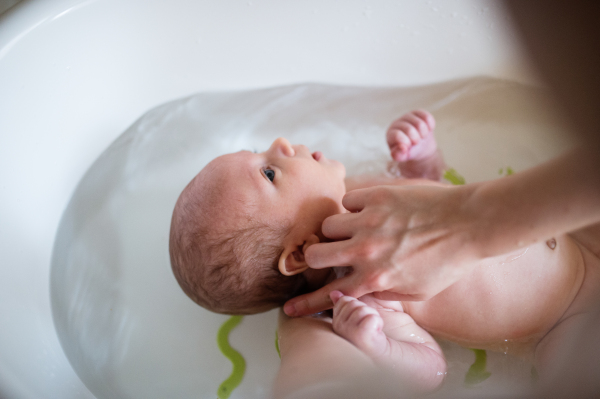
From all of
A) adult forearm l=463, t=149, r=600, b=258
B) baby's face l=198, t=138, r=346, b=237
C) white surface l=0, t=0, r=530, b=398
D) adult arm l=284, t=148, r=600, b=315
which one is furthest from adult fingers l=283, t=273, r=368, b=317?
white surface l=0, t=0, r=530, b=398

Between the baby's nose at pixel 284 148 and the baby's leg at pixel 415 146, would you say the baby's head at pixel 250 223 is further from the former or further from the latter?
the baby's leg at pixel 415 146

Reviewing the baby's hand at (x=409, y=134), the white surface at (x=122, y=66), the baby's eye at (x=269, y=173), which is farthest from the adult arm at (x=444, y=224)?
the white surface at (x=122, y=66)

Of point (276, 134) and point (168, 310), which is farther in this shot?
point (276, 134)

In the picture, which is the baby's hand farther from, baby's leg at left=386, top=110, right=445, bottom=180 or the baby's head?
the baby's head

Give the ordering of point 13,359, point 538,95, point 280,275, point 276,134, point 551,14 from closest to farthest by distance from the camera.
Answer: point 13,359, point 280,275, point 551,14, point 538,95, point 276,134

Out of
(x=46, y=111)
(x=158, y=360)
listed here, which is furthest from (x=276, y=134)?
(x=158, y=360)

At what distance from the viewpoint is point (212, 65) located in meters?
1.29

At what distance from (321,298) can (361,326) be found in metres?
0.13

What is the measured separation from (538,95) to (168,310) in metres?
1.27

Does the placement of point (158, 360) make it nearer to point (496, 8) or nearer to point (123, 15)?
point (123, 15)

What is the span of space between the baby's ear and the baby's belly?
28 cm

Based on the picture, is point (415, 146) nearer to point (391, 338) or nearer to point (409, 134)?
point (409, 134)

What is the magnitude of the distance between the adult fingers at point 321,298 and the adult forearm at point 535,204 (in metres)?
0.23

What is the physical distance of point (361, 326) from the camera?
2.45 feet
